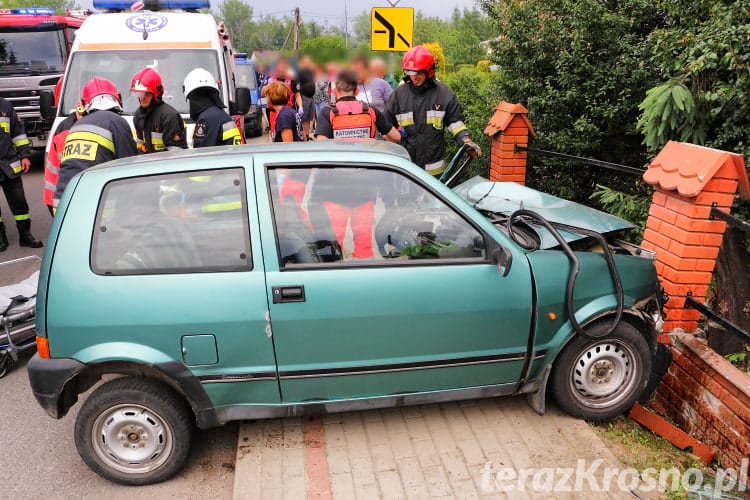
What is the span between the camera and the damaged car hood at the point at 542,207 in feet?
12.1

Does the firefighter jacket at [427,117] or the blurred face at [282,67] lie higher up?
the blurred face at [282,67]

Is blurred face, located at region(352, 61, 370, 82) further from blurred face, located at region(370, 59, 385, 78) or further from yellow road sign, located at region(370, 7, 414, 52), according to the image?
blurred face, located at region(370, 59, 385, 78)

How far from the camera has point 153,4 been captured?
339 inches

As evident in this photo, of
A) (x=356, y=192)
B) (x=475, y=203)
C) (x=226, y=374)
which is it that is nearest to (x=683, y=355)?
(x=475, y=203)

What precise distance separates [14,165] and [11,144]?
0.81 ft

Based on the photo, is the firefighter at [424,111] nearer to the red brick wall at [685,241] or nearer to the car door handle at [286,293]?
the red brick wall at [685,241]

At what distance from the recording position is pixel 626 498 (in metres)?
3.06

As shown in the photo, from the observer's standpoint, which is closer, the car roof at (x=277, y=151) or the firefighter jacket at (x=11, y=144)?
the car roof at (x=277, y=151)

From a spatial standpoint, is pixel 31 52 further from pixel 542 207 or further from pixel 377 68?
pixel 542 207

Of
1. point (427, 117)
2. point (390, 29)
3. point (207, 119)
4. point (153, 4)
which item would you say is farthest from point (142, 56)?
point (427, 117)

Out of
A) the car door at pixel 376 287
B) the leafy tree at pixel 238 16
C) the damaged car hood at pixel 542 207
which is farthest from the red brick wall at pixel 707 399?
the leafy tree at pixel 238 16

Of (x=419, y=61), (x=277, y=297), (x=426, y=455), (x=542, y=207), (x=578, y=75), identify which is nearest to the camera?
(x=277, y=297)

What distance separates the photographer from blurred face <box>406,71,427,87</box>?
5.90m

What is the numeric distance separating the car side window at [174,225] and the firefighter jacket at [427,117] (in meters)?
3.26
